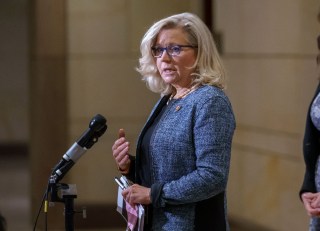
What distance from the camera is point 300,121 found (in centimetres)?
651

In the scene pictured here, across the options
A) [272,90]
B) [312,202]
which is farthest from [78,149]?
[272,90]

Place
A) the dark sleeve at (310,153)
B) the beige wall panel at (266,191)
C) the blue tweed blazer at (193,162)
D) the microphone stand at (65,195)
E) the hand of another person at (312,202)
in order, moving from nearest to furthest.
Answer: the blue tweed blazer at (193,162) < the microphone stand at (65,195) < the hand of another person at (312,202) < the dark sleeve at (310,153) < the beige wall panel at (266,191)

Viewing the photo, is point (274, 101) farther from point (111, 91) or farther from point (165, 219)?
point (165, 219)

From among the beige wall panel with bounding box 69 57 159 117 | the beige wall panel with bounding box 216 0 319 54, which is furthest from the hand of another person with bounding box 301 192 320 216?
the beige wall panel with bounding box 69 57 159 117

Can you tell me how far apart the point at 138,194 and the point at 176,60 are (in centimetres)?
56

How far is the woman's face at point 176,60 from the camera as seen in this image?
11.8 ft

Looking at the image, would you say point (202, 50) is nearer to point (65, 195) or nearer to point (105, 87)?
point (65, 195)

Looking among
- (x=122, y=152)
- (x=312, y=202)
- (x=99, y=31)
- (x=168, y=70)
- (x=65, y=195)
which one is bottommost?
(x=312, y=202)

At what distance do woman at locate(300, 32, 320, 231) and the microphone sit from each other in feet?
4.03

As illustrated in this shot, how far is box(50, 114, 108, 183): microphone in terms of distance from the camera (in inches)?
140

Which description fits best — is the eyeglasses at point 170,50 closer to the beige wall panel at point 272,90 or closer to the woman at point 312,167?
the woman at point 312,167

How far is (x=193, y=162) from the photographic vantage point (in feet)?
11.5

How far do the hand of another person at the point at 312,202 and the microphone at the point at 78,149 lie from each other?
1208mm

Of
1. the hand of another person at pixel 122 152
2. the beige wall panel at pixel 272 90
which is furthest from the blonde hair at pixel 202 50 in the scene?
the beige wall panel at pixel 272 90
